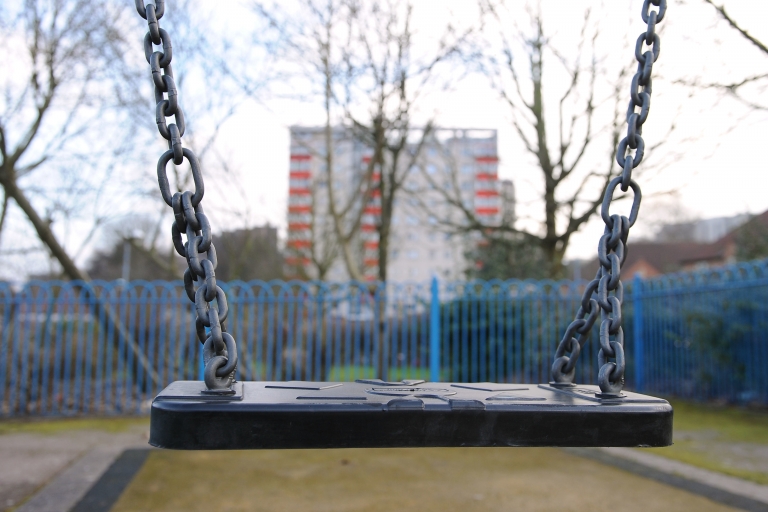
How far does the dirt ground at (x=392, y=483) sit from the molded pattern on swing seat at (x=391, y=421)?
236cm

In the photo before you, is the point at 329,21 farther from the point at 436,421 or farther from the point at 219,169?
the point at 436,421

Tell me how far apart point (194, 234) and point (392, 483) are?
3.15 metres

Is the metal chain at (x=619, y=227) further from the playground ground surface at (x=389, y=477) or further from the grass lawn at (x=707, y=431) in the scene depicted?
the grass lawn at (x=707, y=431)

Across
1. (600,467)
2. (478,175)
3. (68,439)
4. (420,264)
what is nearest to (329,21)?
(478,175)

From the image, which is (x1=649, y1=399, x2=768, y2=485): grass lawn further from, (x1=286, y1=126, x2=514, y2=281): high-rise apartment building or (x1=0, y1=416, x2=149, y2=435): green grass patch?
(x1=0, y1=416, x2=149, y2=435): green grass patch

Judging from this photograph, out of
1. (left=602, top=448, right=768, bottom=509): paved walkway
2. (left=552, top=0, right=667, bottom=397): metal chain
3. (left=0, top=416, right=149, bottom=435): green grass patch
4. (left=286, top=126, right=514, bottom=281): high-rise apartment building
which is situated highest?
(left=286, top=126, right=514, bottom=281): high-rise apartment building

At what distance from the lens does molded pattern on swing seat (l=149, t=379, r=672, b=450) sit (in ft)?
4.52

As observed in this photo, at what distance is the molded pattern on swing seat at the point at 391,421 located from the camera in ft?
4.52

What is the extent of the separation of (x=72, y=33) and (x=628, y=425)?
377 inches

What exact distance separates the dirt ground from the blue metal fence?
3.21m

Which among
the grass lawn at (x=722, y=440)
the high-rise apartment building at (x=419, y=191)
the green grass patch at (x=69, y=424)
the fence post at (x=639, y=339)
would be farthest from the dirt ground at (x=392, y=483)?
the high-rise apartment building at (x=419, y=191)

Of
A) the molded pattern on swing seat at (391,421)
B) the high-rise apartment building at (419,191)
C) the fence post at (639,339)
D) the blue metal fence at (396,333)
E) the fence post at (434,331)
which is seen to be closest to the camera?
the molded pattern on swing seat at (391,421)

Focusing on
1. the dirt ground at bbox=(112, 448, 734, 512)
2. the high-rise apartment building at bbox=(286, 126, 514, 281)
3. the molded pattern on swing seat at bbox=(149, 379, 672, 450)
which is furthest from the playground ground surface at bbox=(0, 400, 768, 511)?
the high-rise apartment building at bbox=(286, 126, 514, 281)

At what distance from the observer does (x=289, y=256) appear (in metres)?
16.9
